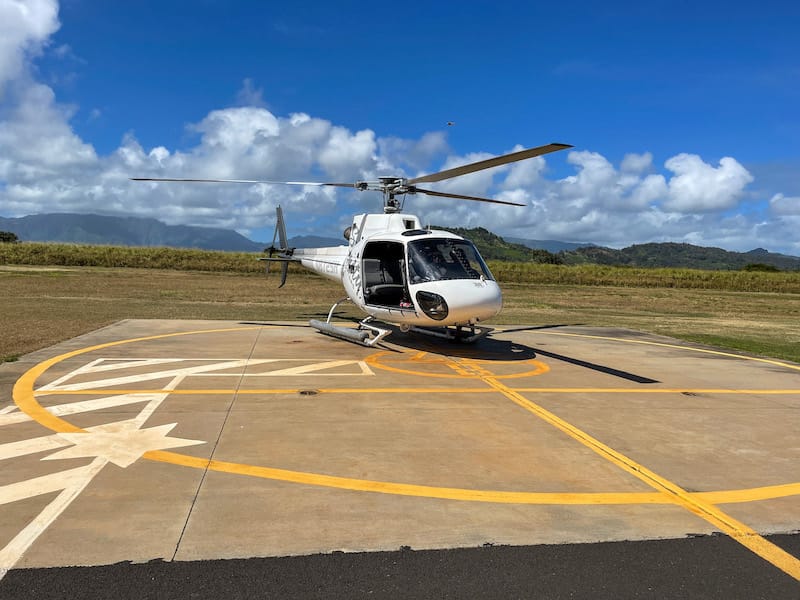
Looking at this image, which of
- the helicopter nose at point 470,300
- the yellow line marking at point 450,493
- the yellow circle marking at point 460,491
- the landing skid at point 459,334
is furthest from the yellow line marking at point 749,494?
the landing skid at point 459,334

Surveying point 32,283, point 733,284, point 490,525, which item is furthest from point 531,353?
point 733,284

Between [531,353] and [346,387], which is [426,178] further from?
[346,387]

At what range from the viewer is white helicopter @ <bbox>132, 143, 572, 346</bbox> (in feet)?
36.9

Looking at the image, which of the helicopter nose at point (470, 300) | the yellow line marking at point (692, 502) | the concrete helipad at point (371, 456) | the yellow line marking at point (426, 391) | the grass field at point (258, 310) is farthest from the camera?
the grass field at point (258, 310)

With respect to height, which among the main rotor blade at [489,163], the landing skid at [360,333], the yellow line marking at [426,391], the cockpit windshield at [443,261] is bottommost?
the yellow line marking at [426,391]

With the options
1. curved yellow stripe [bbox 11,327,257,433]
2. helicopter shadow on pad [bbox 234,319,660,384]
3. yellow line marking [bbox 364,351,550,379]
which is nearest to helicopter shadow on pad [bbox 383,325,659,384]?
helicopter shadow on pad [bbox 234,319,660,384]

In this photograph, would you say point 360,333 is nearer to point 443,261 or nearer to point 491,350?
point 443,261

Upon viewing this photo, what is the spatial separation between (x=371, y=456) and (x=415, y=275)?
244 inches

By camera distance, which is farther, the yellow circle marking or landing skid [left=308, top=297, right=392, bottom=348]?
landing skid [left=308, top=297, right=392, bottom=348]

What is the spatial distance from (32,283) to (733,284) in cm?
5867

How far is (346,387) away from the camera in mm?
9117

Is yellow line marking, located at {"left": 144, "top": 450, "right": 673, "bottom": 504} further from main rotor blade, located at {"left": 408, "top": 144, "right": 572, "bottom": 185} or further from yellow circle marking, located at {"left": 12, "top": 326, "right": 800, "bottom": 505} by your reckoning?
main rotor blade, located at {"left": 408, "top": 144, "right": 572, "bottom": 185}

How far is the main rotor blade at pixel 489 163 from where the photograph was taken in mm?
8828

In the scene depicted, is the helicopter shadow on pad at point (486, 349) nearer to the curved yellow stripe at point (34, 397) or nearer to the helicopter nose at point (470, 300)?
the helicopter nose at point (470, 300)
